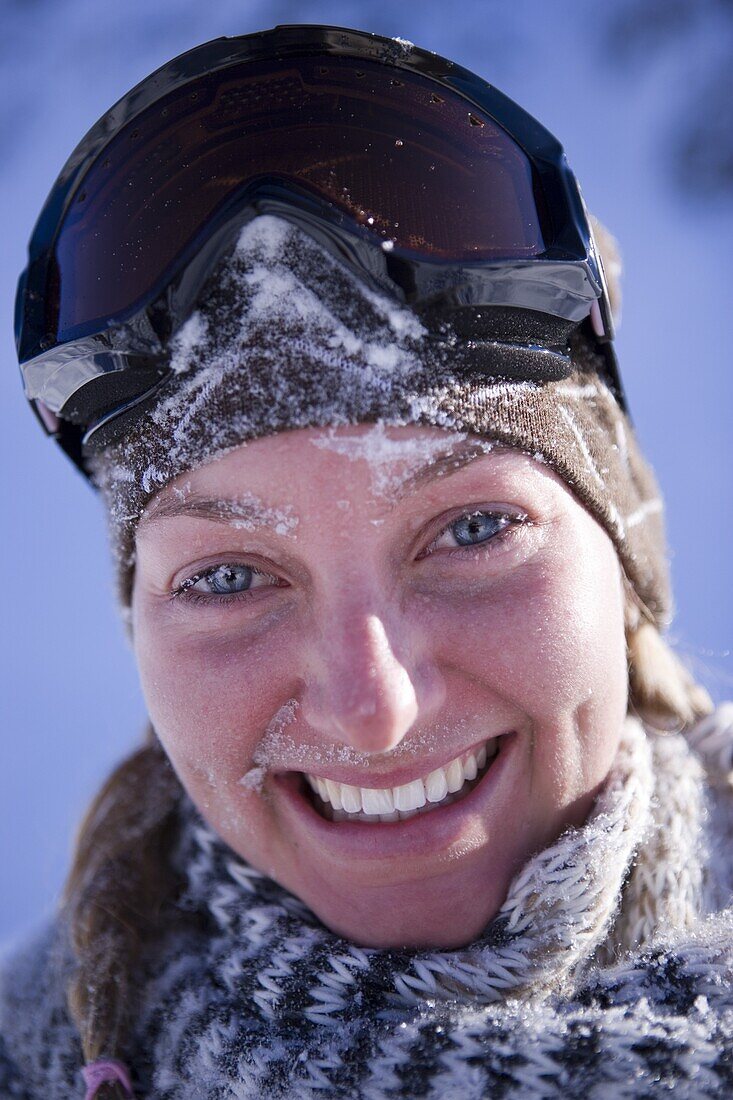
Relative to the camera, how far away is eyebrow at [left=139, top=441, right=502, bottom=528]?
1259 mm

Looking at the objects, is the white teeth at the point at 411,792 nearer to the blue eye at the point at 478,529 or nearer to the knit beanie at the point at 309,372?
the blue eye at the point at 478,529

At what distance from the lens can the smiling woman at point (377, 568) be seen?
125cm

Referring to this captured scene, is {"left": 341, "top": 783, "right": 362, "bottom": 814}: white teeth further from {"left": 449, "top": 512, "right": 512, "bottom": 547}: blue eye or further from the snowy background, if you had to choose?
the snowy background

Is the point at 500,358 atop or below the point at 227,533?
atop

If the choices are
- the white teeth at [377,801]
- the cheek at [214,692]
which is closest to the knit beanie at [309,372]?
the cheek at [214,692]

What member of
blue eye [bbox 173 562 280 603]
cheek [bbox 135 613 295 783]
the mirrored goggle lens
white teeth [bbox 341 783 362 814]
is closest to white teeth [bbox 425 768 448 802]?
white teeth [bbox 341 783 362 814]

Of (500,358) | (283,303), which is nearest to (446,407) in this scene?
(500,358)

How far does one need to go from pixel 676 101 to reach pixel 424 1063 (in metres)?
3.08

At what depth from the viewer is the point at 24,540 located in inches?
155

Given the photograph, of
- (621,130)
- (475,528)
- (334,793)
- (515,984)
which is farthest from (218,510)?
(621,130)

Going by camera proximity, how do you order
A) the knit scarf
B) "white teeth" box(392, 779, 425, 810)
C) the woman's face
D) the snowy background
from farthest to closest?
the snowy background → "white teeth" box(392, 779, 425, 810) → the woman's face → the knit scarf

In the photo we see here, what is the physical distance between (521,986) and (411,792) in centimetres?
31

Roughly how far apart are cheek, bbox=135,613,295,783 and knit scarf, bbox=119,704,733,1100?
0.30m

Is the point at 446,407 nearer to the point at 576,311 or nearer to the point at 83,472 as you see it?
the point at 576,311
